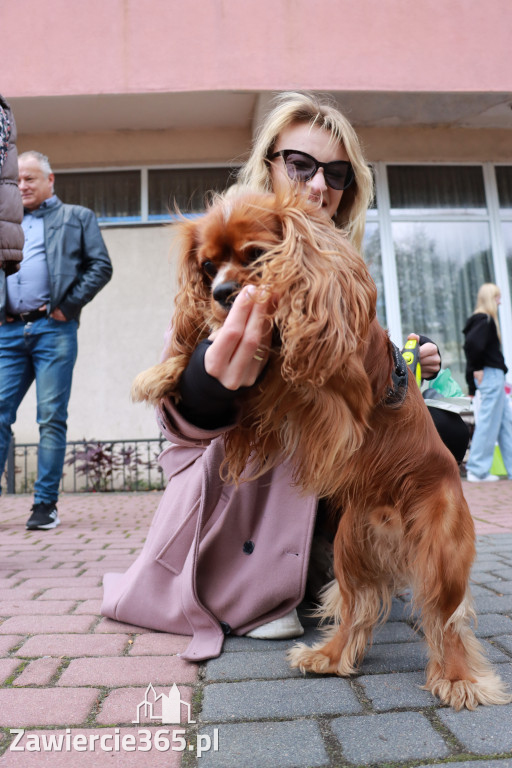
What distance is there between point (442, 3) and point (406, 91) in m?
1.18

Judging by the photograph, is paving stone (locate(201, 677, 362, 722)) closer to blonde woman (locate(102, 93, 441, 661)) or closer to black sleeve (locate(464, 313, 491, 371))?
blonde woman (locate(102, 93, 441, 661))

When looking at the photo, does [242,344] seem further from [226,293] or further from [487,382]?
[487,382]

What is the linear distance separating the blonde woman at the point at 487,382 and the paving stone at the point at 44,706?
6.33m

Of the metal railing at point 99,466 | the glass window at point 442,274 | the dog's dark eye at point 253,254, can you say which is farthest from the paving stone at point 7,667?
the glass window at point 442,274

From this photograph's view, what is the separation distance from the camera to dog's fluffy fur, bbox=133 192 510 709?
4.47 feet

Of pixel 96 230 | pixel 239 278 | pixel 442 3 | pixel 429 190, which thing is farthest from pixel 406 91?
pixel 239 278

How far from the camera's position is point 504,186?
30.2 feet

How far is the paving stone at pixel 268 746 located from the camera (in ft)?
4.47

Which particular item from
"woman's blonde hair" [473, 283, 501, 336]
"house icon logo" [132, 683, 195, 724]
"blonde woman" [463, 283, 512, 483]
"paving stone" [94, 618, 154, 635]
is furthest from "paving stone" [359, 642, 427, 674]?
"woman's blonde hair" [473, 283, 501, 336]

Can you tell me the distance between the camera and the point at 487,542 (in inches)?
162

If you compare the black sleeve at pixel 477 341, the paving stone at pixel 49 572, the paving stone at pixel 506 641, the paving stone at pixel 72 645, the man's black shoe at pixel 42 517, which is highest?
the black sleeve at pixel 477 341

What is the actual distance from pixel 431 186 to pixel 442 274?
1296 millimetres

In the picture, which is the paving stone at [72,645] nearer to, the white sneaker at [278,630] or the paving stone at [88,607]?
the paving stone at [88,607]

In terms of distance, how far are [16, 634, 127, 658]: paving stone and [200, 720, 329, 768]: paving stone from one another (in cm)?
73
